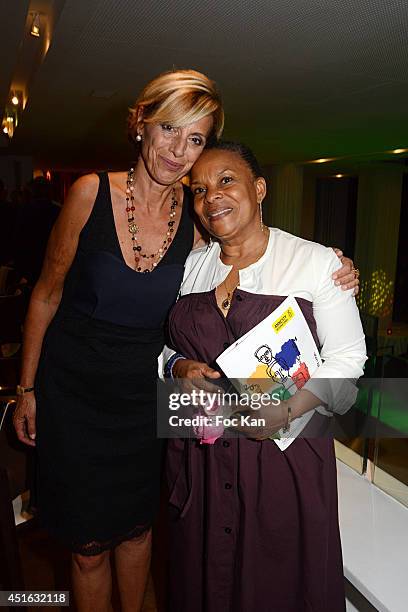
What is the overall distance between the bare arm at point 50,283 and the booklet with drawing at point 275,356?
1.97 feet

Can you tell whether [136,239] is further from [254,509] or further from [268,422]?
[254,509]

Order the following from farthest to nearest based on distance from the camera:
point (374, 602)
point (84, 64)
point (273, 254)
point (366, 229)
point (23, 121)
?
point (366, 229)
point (23, 121)
point (84, 64)
point (374, 602)
point (273, 254)

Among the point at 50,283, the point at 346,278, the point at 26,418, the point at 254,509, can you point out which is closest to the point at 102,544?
the point at 26,418

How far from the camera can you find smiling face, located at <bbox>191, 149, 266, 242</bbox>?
1265 mm

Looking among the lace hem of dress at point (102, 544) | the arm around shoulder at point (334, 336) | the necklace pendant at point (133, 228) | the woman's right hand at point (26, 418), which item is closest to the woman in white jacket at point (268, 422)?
the arm around shoulder at point (334, 336)

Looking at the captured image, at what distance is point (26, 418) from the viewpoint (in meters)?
1.59

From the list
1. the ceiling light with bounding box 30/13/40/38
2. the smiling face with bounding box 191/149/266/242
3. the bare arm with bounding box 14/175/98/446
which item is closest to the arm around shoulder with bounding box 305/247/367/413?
the smiling face with bounding box 191/149/266/242

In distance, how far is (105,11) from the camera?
9.87 ft

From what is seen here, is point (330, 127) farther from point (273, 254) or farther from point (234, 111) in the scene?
point (273, 254)

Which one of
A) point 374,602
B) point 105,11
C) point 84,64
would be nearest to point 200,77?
point 374,602

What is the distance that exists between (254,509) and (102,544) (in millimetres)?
554

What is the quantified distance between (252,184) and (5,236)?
5269 mm

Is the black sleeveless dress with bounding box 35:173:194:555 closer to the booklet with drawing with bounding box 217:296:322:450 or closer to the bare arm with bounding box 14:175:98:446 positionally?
the bare arm with bounding box 14:175:98:446

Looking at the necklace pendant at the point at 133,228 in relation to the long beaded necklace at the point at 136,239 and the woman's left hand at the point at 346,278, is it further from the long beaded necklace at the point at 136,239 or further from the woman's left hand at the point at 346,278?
the woman's left hand at the point at 346,278
